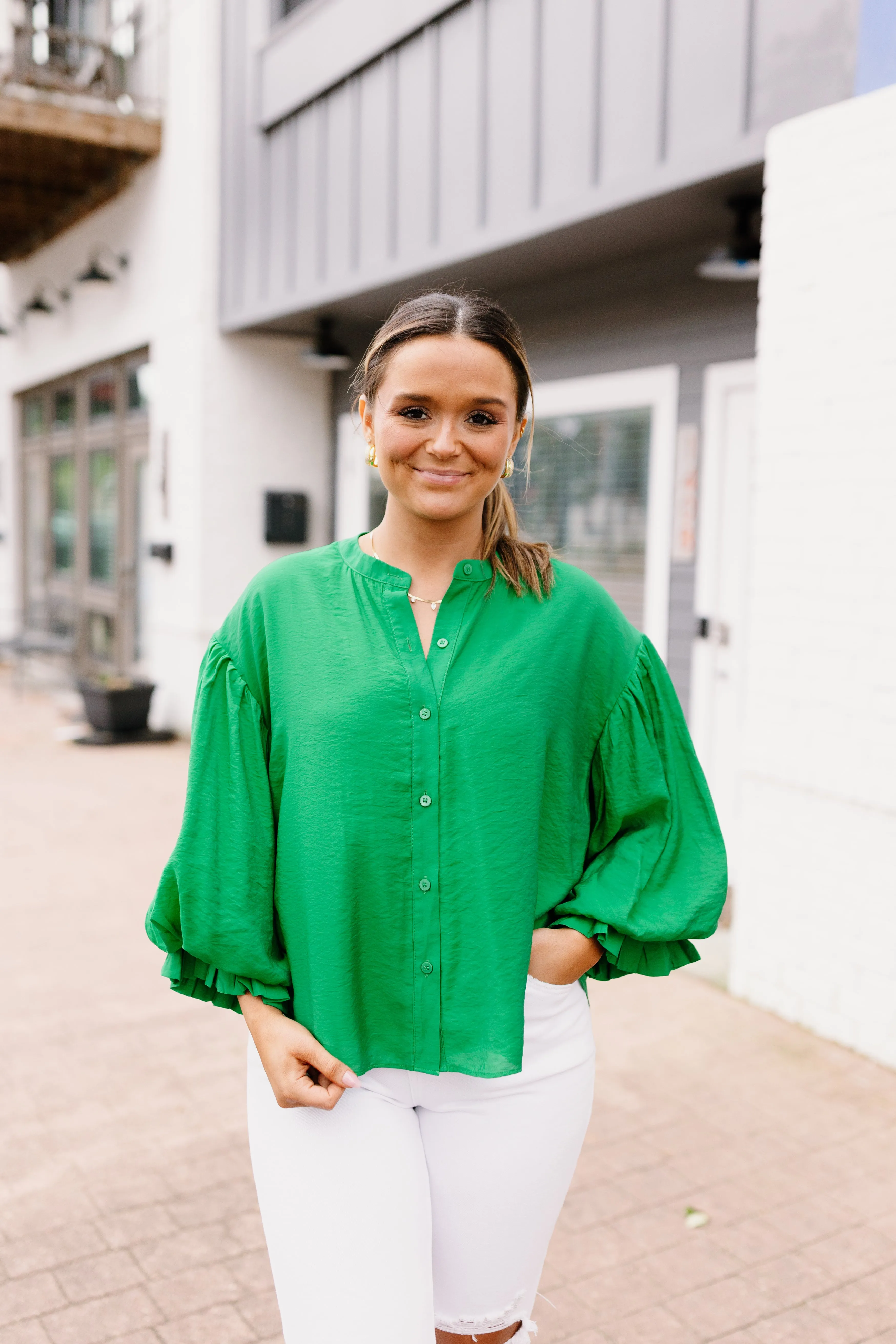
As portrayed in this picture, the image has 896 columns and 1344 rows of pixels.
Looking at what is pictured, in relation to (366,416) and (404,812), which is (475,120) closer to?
(366,416)

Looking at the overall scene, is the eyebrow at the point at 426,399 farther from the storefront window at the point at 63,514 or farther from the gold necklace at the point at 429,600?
the storefront window at the point at 63,514

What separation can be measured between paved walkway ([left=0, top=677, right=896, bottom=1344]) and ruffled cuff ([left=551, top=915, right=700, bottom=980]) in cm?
59

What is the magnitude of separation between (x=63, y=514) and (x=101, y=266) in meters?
3.30

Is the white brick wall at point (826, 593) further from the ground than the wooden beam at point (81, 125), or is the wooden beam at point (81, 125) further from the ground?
the wooden beam at point (81, 125)

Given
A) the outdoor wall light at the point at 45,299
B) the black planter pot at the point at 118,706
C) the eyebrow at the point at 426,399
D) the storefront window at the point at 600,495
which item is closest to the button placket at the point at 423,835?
the eyebrow at the point at 426,399

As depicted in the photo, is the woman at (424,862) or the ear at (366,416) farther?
the ear at (366,416)

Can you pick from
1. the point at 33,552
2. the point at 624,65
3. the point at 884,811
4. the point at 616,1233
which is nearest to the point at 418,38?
the point at 624,65

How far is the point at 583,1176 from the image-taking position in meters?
→ 3.08

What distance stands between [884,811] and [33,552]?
1217 cm

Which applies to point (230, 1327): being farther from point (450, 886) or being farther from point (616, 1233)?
point (450, 886)

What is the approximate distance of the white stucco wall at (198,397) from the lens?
27.9ft

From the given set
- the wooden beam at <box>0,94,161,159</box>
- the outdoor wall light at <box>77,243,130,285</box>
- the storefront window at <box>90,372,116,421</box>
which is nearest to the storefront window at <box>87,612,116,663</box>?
the storefront window at <box>90,372,116,421</box>

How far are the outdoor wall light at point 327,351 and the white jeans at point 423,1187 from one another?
24.1 feet

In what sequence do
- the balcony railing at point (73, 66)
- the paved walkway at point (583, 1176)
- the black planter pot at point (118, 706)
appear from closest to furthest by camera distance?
the paved walkway at point (583, 1176), the black planter pot at point (118, 706), the balcony railing at point (73, 66)
